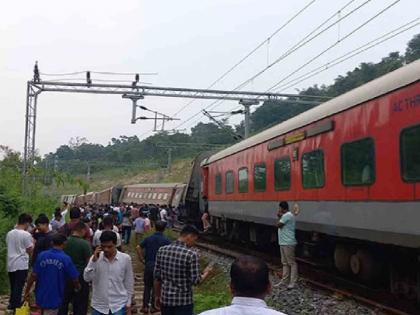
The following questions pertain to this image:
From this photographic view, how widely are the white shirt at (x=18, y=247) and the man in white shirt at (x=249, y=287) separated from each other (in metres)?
6.61

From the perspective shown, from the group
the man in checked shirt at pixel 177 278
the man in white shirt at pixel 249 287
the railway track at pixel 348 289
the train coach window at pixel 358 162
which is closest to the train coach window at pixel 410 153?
the train coach window at pixel 358 162

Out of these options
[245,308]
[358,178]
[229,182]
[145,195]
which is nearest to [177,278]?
[245,308]

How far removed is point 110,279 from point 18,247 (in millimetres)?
3597

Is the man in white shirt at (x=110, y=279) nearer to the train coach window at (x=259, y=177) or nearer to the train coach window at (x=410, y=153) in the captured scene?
the train coach window at (x=410, y=153)

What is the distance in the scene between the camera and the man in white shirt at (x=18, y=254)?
29.5 feet

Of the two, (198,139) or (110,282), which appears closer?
(110,282)

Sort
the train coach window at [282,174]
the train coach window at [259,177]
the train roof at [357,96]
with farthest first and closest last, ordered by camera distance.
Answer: the train coach window at [259,177] < the train coach window at [282,174] < the train roof at [357,96]

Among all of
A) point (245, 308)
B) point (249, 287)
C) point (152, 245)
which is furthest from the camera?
point (152, 245)

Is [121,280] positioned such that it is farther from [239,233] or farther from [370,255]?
[239,233]

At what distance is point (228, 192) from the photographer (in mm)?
19188

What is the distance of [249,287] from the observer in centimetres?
289

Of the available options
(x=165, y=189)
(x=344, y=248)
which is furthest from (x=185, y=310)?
(x=165, y=189)

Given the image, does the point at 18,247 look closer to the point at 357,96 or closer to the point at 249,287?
the point at 357,96

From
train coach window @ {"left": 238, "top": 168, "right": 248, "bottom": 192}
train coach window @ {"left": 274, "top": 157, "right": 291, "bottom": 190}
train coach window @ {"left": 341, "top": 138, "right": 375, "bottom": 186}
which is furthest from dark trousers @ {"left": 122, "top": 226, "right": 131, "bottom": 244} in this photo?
train coach window @ {"left": 341, "top": 138, "right": 375, "bottom": 186}
